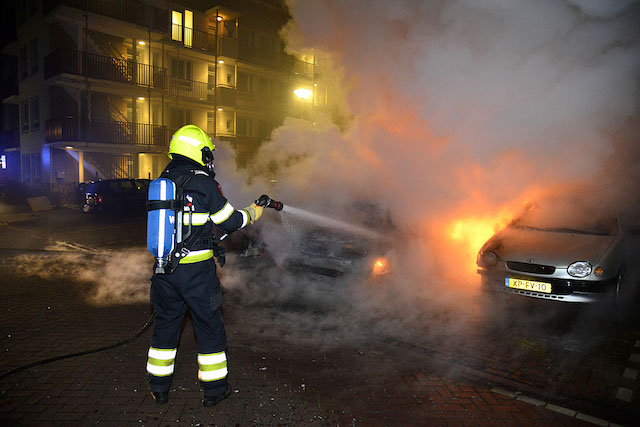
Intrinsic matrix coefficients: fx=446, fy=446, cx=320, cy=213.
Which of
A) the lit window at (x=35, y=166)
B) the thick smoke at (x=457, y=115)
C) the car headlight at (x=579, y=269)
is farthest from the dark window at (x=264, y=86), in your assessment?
the car headlight at (x=579, y=269)

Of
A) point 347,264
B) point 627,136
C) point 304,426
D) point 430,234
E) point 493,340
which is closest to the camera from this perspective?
point 304,426

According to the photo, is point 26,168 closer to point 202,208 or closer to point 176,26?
point 176,26

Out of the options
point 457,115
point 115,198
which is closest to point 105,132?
point 115,198

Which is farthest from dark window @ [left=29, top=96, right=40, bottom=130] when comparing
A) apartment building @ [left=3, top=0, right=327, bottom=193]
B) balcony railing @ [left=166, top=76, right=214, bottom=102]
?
balcony railing @ [left=166, top=76, right=214, bottom=102]

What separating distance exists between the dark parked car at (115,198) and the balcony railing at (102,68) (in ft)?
25.6

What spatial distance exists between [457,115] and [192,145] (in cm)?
452

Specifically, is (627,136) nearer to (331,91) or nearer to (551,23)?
(551,23)

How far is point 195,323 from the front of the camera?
145 inches

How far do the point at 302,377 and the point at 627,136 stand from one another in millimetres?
6332

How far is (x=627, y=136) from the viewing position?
6.96m

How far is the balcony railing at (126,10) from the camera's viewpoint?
69.1 ft

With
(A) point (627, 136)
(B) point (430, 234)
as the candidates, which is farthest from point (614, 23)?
(B) point (430, 234)

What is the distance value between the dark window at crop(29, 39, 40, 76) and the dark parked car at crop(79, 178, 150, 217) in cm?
1159

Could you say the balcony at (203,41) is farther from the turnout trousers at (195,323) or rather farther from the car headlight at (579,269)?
the turnout trousers at (195,323)
